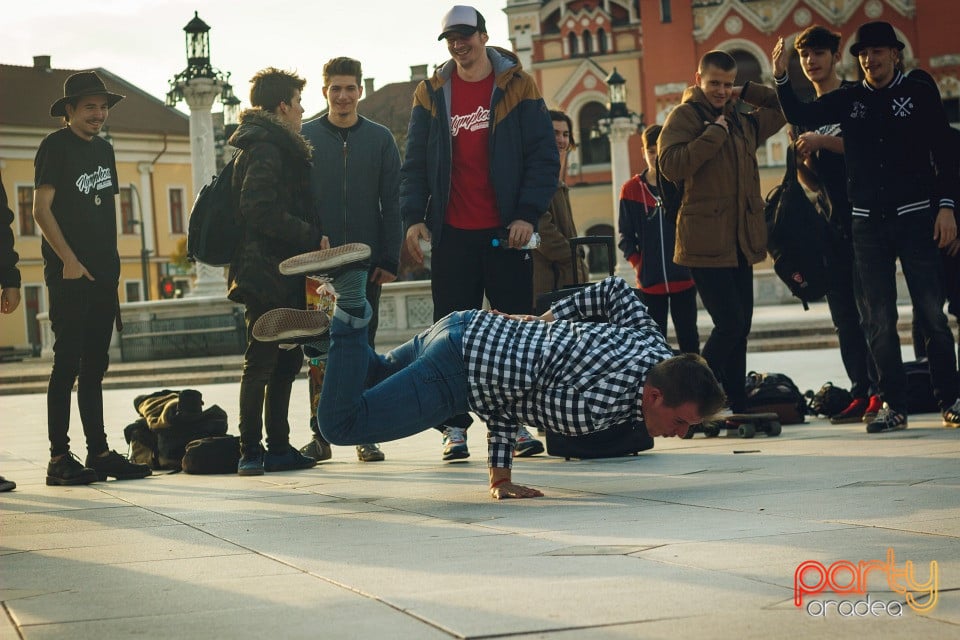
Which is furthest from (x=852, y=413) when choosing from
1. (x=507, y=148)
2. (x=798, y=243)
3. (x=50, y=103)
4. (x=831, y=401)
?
(x=50, y=103)

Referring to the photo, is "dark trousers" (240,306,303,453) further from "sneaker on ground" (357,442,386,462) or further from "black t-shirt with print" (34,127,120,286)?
"black t-shirt with print" (34,127,120,286)

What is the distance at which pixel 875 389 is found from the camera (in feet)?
29.5

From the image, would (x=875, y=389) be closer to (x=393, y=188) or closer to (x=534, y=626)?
(x=393, y=188)

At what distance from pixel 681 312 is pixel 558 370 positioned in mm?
4397

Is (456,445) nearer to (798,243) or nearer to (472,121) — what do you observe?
(472,121)

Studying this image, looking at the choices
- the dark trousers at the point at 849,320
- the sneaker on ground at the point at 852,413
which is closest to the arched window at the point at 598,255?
the dark trousers at the point at 849,320

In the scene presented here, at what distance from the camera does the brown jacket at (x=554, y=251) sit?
8.86 metres

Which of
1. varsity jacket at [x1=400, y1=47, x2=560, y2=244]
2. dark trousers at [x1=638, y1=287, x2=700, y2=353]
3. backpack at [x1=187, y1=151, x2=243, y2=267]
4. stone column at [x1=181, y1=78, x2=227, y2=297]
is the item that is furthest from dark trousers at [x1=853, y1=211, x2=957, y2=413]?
stone column at [x1=181, y1=78, x2=227, y2=297]

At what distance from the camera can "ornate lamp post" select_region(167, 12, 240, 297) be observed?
2720 centimetres

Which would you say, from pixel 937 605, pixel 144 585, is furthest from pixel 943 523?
pixel 144 585

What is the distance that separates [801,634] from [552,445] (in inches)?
176

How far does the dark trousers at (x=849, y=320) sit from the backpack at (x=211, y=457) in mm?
3928

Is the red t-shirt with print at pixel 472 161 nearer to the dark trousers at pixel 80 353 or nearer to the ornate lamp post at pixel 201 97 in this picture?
the dark trousers at pixel 80 353

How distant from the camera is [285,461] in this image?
25.5ft
